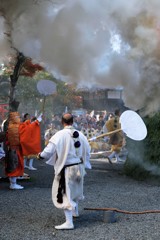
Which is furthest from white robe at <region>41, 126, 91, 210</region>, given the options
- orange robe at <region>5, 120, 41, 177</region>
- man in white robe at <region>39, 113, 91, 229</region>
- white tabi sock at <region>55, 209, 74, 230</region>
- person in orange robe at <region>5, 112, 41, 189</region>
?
person in orange robe at <region>5, 112, 41, 189</region>

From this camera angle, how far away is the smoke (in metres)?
7.51

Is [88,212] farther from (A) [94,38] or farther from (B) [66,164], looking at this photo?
(A) [94,38]

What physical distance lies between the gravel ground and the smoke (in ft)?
7.03

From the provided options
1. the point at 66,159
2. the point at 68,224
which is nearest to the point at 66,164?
the point at 66,159

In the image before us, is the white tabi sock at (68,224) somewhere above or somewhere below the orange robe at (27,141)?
below

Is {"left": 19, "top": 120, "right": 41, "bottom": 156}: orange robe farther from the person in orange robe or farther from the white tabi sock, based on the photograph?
the white tabi sock

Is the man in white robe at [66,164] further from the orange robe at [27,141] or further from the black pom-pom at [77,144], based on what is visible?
the orange robe at [27,141]

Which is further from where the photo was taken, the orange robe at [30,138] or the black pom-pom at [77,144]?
the orange robe at [30,138]

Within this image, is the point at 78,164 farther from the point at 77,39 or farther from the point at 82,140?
the point at 77,39

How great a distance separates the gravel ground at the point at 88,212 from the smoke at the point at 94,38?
84.4 inches

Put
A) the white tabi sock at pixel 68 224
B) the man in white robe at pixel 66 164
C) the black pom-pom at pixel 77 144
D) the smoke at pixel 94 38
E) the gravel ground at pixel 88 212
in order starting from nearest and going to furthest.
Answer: the gravel ground at pixel 88 212 < the white tabi sock at pixel 68 224 < the man in white robe at pixel 66 164 < the black pom-pom at pixel 77 144 < the smoke at pixel 94 38

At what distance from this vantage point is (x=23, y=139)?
7.90 metres

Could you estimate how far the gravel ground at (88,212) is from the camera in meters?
5.00

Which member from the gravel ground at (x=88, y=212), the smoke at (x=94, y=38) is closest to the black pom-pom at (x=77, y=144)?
the gravel ground at (x=88, y=212)
